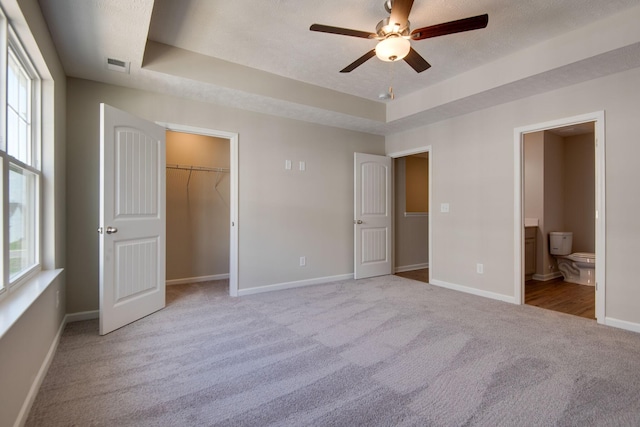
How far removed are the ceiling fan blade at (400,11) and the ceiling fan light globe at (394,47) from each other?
10cm

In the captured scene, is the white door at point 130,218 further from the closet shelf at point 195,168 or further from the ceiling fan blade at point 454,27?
the ceiling fan blade at point 454,27

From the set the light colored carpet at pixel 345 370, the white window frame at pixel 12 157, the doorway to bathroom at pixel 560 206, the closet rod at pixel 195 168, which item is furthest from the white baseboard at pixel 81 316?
the doorway to bathroom at pixel 560 206

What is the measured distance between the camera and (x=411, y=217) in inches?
234

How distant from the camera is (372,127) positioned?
4.76 metres

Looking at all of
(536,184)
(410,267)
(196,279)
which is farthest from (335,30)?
(410,267)

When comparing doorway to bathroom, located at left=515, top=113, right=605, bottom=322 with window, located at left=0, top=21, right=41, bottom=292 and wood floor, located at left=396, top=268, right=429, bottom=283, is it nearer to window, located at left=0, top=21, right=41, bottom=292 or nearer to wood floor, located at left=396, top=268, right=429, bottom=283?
wood floor, located at left=396, top=268, right=429, bottom=283

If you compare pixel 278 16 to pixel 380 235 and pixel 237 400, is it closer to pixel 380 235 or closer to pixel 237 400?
pixel 237 400

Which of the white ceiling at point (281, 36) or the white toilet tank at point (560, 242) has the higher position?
the white ceiling at point (281, 36)

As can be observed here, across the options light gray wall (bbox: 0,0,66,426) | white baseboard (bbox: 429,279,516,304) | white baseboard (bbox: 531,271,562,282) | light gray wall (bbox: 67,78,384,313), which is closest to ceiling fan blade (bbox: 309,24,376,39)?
light gray wall (bbox: 0,0,66,426)

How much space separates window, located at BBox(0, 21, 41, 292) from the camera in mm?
1686

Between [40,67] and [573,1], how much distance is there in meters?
3.86

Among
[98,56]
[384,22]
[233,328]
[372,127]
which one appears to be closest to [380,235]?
[372,127]

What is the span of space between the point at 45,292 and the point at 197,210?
278 centimetres

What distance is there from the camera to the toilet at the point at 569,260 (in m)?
4.57
